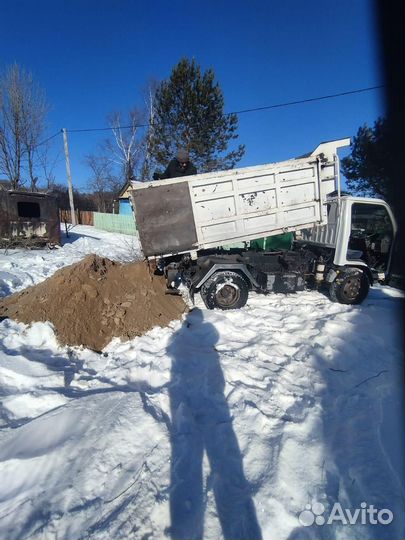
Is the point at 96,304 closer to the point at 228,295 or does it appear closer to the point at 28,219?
the point at 228,295

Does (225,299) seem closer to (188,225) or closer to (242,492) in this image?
(188,225)

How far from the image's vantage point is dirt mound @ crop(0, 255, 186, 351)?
470 centimetres

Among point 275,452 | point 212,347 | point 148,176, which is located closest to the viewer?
point 275,452

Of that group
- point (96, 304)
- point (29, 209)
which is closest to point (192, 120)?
point (29, 209)

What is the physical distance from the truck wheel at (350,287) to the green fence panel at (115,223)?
20714 millimetres

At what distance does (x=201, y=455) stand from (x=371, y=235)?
6041mm

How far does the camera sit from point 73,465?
232cm

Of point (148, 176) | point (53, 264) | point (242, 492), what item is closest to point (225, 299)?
point (242, 492)

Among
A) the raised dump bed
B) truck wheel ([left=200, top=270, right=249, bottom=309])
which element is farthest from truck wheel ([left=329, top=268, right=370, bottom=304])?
truck wheel ([left=200, top=270, right=249, bottom=309])

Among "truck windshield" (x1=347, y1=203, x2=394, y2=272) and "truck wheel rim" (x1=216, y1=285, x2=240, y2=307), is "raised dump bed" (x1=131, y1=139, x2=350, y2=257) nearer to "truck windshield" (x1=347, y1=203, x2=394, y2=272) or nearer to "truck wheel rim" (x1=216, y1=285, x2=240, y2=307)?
"truck windshield" (x1=347, y1=203, x2=394, y2=272)

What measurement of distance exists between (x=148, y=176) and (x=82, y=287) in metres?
22.7

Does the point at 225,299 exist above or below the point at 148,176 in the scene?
below

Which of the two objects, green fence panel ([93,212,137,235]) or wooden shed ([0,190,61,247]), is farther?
green fence panel ([93,212,137,235])

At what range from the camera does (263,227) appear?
643 cm
